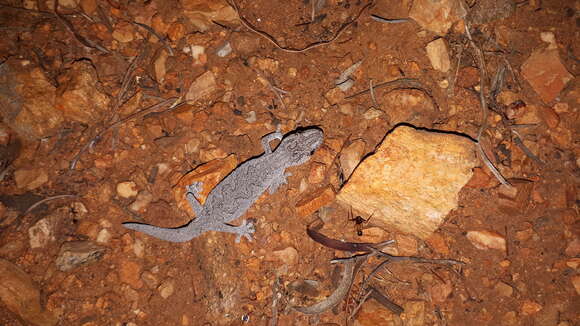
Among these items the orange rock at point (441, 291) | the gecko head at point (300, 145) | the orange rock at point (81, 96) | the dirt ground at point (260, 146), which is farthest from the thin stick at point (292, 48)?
the orange rock at point (441, 291)

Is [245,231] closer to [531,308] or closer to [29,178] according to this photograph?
[29,178]

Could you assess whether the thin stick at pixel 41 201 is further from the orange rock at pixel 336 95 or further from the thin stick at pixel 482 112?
the thin stick at pixel 482 112

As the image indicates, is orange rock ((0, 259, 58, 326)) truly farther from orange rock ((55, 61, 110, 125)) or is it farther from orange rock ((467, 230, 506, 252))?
orange rock ((467, 230, 506, 252))

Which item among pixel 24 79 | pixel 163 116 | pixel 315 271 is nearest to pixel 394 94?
pixel 315 271

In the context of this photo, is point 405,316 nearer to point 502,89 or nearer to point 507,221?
point 507,221

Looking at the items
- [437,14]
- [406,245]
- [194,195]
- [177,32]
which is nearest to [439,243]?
[406,245]

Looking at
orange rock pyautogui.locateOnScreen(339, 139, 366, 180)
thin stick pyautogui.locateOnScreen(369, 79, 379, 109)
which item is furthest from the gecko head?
thin stick pyautogui.locateOnScreen(369, 79, 379, 109)

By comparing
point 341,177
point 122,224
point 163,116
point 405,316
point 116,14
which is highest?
point 116,14

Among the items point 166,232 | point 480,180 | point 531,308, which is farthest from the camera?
point 166,232
